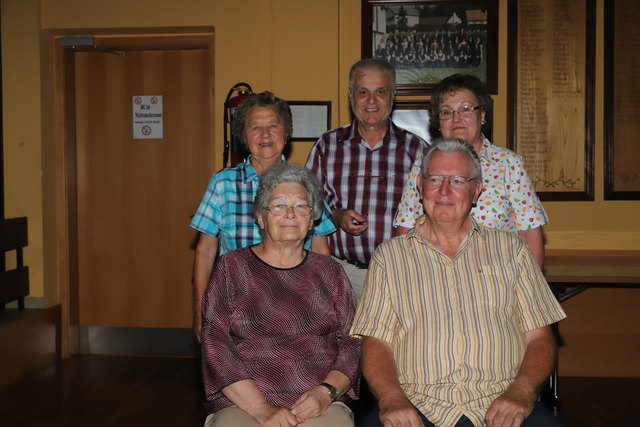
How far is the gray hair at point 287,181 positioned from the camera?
2117mm

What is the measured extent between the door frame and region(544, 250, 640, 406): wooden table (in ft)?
7.35

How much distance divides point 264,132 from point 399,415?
1.22 m

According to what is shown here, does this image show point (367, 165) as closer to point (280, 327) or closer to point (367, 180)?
point (367, 180)

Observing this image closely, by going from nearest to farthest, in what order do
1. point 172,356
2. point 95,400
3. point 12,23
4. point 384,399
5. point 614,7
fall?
1. point 384,399
2. point 95,400
3. point 614,7
4. point 12,23
5. point 172,356

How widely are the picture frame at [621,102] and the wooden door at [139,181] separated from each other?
256 cm

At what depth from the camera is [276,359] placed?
6.47 ft

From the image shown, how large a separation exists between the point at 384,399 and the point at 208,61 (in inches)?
126

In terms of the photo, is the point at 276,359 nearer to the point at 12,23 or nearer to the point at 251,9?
the point at 251,9

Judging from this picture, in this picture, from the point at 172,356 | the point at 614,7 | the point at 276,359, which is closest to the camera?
the point at 276,359

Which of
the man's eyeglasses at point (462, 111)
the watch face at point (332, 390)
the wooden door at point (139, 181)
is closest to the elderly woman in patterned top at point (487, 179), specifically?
the man's eyeglasses at point (462, 111)

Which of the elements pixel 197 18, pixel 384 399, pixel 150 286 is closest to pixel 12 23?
pixel 197 18

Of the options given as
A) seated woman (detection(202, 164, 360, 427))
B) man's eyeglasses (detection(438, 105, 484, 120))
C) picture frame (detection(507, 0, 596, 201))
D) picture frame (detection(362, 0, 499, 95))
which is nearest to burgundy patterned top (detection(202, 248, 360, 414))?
seated woman (detection(202, 164, 360, 427))

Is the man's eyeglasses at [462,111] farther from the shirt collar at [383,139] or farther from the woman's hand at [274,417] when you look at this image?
the woman's hand at [274,417]

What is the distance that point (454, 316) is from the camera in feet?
6.13
